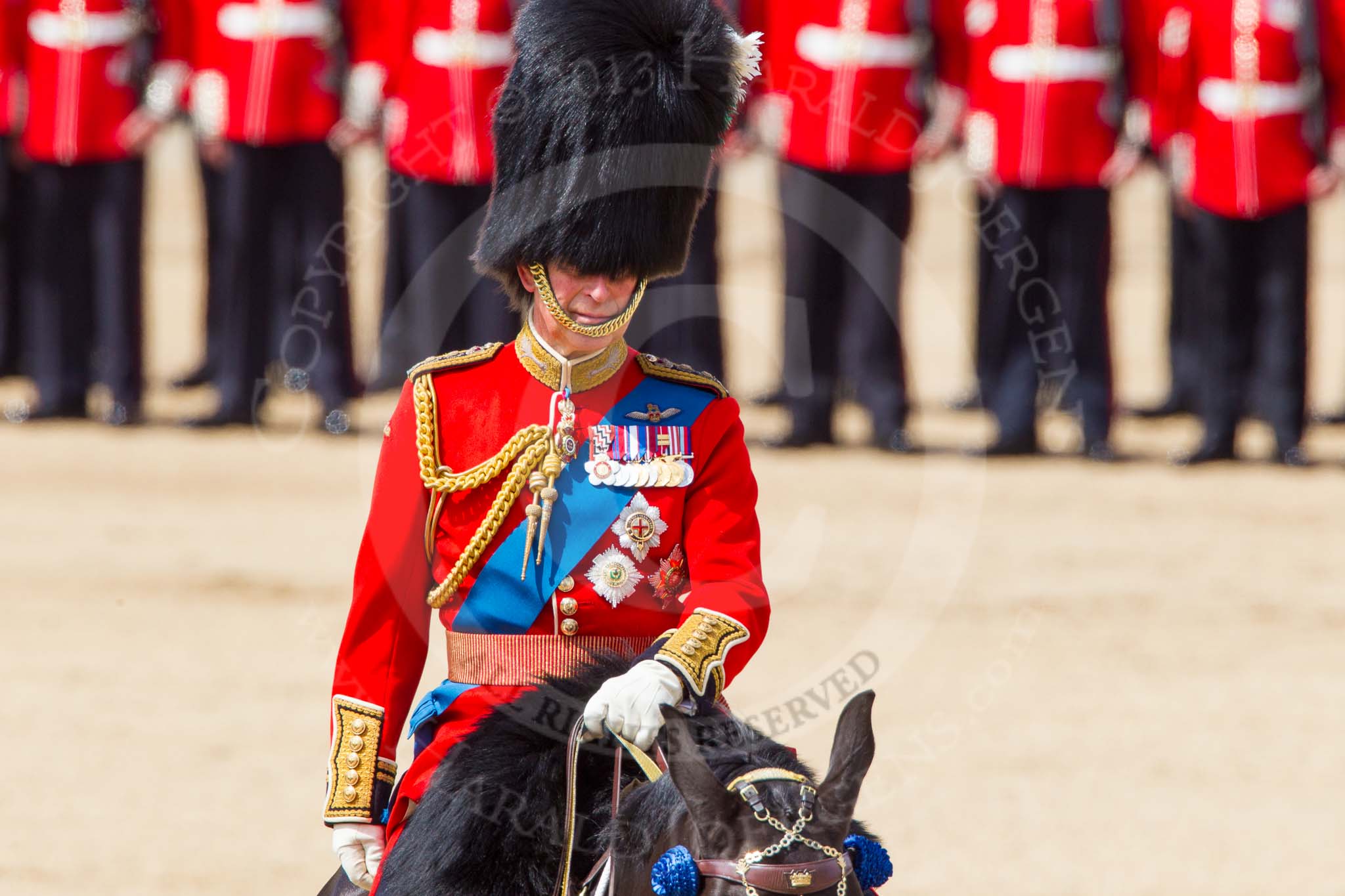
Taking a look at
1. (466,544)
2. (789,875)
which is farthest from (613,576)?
(789,875)

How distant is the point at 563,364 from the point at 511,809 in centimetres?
52

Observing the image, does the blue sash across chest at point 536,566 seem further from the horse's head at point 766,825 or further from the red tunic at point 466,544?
the horse's head at point 766,825

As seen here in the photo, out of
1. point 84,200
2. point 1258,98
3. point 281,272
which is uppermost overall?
point 1258,98

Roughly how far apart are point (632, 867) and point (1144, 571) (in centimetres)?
502

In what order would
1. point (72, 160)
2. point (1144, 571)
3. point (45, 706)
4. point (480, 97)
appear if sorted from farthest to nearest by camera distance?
1. point (72, 160)
2. point (480, 97)
3. point (1144, 571)
4. point (45, 706)

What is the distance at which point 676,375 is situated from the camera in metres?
2.71

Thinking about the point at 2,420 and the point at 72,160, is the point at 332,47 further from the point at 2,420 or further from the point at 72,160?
the point at 2,420

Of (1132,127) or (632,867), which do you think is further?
(1132,127)

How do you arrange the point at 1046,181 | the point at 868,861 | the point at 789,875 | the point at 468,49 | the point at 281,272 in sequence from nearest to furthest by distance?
the point at 789,875
the point at 868,861
the point at 468,49
the point at 1046,181
the point at 281,272

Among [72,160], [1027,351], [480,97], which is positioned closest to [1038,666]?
[1027,351]

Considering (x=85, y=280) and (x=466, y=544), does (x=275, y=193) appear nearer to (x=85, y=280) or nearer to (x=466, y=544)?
(x=85, y=280)

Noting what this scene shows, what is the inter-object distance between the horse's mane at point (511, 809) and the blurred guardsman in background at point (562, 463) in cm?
10

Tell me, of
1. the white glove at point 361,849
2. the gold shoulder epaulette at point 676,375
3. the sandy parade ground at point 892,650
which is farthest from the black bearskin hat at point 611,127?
the sandy parade ground at point 892,650

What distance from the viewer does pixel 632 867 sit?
2248 millimetres
